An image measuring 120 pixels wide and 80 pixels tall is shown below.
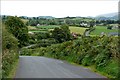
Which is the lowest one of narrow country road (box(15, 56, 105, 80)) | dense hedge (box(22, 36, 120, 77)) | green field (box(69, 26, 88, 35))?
narrow country road (box(15, 56, 105, 80))

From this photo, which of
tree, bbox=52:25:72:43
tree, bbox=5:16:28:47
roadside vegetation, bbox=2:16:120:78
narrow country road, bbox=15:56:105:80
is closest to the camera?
narrow country road, bbox=15:56:105:80

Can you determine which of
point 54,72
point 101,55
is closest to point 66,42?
point 101,55

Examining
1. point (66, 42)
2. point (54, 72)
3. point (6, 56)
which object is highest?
point (6, 56)

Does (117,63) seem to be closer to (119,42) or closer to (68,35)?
(119,42)

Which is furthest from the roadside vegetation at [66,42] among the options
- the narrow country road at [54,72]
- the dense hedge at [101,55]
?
the narrow country road at [54,72]

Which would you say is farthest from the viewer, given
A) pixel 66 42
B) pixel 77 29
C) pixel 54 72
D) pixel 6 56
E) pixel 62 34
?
pixel 62 34

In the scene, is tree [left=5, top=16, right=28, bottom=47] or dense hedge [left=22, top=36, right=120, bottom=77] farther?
tree [left=5, top=16, right=28, bottom=47]

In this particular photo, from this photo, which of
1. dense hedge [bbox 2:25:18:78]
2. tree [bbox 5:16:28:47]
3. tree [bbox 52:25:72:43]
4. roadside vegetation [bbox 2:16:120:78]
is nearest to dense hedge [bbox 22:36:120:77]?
roadside vegetation [bbox 2:16:120:78]

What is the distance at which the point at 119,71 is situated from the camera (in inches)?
765

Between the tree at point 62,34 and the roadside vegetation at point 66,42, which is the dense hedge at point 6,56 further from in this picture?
the tree at point 62,34

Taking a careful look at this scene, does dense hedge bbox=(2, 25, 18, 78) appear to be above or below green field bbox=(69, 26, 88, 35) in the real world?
below

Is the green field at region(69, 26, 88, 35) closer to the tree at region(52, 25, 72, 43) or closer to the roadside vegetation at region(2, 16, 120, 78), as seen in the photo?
the roadside vegetation at region(2, 16, 120, 78)

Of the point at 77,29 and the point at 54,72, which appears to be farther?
the point at 77,29

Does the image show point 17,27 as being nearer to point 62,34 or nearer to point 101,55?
point 62,34
